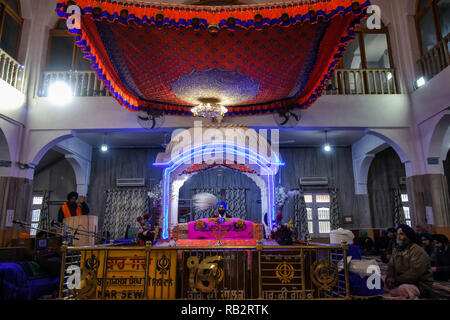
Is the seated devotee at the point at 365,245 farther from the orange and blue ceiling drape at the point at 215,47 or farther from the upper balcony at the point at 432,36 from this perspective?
the orange and blue ceiling drape at the point at 215,47

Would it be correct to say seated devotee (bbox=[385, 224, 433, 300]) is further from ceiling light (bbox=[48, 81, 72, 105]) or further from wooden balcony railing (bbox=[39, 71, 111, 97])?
ceiling light (bbox=[48, 81, 72, 105])

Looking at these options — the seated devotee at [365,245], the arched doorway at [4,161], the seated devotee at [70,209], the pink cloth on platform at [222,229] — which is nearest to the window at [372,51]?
the seated devotee at [365,245]

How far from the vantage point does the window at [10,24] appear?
777 cm

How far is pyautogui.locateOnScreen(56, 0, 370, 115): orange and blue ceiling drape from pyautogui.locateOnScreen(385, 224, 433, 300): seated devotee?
9.22 ft

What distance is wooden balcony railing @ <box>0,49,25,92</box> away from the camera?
24.2 feet

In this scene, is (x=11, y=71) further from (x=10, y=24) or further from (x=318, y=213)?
(x=318, y=213)

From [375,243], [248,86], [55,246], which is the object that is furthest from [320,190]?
[55,246]

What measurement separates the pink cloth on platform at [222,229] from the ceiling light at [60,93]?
4.89 m

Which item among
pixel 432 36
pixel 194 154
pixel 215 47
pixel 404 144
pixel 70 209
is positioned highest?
pixel 432 36

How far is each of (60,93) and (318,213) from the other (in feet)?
32.1

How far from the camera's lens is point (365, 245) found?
34.6ft

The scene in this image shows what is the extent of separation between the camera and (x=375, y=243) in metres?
11.4

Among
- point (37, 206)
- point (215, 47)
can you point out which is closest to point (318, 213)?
point (215, 47)
